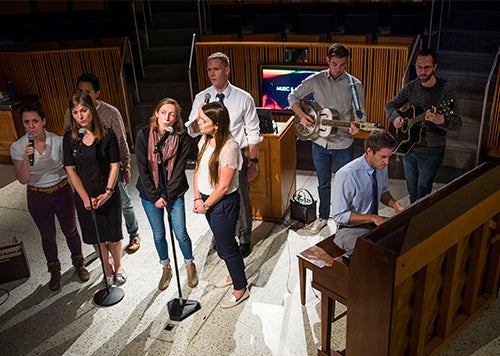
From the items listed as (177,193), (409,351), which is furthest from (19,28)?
(409,351)

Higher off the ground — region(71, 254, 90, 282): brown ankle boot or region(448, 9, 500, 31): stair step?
region(448, 9, 500, 31): stair step

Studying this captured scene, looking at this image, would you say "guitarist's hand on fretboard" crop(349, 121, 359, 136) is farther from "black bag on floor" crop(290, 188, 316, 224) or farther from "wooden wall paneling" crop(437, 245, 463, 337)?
"wooden wall paneling" crop(437, 245, 463, 337)

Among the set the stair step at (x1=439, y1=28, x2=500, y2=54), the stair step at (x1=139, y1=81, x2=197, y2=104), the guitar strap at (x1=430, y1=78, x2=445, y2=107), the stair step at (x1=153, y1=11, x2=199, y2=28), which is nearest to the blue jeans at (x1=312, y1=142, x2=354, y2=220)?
the guitar strap at (x1=430, y1=78, x2=445, y2=107)

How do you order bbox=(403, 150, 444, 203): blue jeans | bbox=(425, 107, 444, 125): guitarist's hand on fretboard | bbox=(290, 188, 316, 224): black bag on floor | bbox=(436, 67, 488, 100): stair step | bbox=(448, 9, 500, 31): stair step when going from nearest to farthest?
bbox=(425, 107, 444, 125): guitarist's hand on fretboard
bbox=(403, 150, 444, 203): blue jeans
bbox=(290, 188, 316, 224): black bag on floor
bbox=(436, 67, 488, 100): stair step
bbox=(448, 9, 500, 31): stair step

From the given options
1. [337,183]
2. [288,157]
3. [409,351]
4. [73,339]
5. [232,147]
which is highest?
[232,147]

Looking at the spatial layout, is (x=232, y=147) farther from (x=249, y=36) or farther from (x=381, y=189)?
(x=249, y=36)

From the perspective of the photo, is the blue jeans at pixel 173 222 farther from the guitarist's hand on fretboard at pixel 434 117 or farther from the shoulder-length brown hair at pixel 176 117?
the guitarist's hand on fretboard at pixel 434 117

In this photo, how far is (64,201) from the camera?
4.34 meters

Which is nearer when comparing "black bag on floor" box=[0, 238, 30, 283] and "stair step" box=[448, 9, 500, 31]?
"black bag on floor" box=[0, 238, 30, 283]

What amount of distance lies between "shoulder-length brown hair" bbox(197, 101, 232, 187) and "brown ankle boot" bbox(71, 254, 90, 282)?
5.38 ft

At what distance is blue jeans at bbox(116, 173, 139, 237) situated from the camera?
15.7ft

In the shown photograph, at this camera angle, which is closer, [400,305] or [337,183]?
[400,305]

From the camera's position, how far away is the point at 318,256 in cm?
375

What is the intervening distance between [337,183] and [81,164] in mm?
1915
